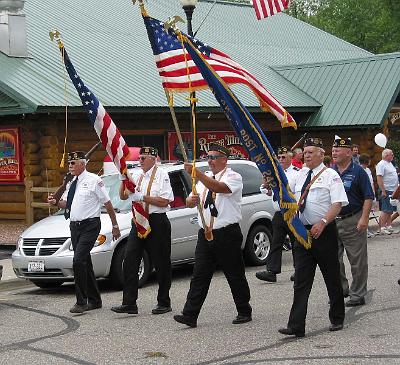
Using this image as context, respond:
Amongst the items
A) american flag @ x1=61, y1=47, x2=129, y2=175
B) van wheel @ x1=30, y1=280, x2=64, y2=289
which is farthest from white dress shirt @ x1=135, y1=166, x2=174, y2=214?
van wheel @ x1=30, y1=280, x2=64, y2=289

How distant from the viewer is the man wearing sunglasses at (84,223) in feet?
34.7

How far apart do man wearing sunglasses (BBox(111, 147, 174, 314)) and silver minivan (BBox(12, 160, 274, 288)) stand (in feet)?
5.21

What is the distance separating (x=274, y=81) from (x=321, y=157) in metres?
17.1

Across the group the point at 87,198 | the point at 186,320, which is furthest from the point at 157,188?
the point at 186,320

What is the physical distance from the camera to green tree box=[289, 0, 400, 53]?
47938mm

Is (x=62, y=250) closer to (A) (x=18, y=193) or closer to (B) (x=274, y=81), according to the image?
(A) (x=18, y=193)

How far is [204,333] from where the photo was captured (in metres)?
9.01

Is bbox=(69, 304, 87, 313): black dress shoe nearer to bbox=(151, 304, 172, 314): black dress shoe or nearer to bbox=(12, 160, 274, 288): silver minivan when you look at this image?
bbox=(151, 304, 172, 314): black dress shoe

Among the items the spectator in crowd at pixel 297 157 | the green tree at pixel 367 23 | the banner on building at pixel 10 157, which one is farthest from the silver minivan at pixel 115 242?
the green tree at pixel 367 23

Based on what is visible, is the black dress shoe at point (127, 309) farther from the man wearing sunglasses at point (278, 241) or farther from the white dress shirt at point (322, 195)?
the man wearing sunglasses at point (278, 241)

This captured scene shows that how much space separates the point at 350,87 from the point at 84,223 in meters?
16.2

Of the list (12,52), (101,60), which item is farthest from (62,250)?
(101,60)

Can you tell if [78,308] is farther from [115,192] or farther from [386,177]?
[386,177]

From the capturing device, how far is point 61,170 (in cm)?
1933
